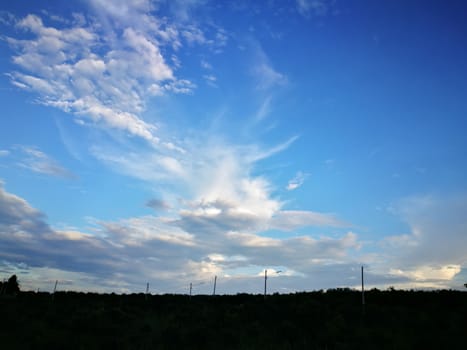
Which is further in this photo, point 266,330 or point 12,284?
point 12,284

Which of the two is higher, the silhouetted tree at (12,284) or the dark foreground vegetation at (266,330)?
the silhouetted tree at (12,284)

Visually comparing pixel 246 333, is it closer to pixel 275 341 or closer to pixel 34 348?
pixel 275 341

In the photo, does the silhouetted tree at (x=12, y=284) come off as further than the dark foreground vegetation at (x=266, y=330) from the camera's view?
Yes

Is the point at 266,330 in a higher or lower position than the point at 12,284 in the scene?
lower

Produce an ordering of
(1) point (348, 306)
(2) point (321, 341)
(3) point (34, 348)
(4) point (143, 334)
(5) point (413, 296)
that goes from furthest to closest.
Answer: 1. (5) point (413, 296)
2. (1) point (348, 306)
3. (4) point (143, 334)
4. (2) point (321, 341)
5. (3) point (34, 348)

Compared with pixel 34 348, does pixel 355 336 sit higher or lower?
higher

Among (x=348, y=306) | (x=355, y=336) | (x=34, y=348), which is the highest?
(x=348, y=306)

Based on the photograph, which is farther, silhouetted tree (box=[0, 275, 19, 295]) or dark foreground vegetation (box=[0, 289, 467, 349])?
silhouetted tree (box=[0, 275, 19, 295])

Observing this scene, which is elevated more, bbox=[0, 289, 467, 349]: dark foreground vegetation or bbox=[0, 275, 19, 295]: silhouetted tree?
bbox=[0, 275, 19, 295]: silhouetted tree

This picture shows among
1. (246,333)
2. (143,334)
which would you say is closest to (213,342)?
(246,333)

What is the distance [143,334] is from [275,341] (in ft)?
23.2

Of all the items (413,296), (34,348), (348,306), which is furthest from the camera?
(413,296)

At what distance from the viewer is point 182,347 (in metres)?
16.3

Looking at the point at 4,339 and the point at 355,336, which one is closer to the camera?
the point at 4,339
